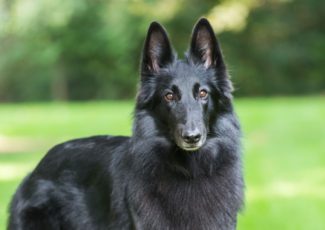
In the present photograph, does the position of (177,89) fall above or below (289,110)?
above

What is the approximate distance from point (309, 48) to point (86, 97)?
13858mm

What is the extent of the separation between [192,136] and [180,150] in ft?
1.04

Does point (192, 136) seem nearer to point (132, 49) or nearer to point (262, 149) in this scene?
point (262, 149)

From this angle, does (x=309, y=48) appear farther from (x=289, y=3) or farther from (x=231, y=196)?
(x=231, y=196)

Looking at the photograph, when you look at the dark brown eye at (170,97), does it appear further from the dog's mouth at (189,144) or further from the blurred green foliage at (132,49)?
the blurred green foliage at (132,49)

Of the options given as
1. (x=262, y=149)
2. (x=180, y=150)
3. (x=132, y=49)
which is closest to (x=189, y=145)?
(x=180, y=150)

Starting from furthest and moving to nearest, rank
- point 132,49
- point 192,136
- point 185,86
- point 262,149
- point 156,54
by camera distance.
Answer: point 132,49
point 262,149
point 156,54
point 185,86
point 192,136

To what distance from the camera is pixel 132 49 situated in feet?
122

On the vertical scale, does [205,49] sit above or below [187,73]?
above

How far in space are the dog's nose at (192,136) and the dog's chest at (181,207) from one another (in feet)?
1.41

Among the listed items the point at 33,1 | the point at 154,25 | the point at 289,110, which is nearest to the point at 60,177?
the point at 154,25

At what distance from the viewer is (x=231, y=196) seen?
445 cm

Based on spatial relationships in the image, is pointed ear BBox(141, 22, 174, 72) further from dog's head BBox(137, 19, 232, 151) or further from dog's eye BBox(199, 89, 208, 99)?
dog's eye BBox(199, 89, 208, 99)

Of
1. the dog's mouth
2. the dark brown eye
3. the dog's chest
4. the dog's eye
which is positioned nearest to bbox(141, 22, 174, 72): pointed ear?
the dark brown eye
